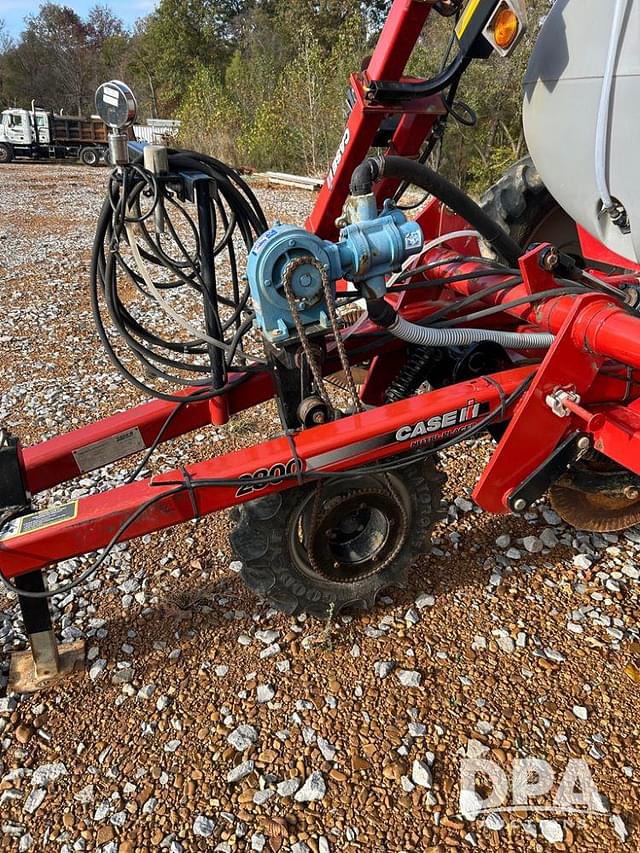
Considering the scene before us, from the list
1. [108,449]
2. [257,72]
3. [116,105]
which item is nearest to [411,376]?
[108,449]

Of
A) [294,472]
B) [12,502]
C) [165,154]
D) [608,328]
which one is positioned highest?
[165,154]

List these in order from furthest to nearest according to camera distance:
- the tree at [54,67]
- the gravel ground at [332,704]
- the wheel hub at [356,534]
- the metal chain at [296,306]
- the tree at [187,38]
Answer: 1. the tree at [54,67]
2. the tree at [187,38]
3. the wheel hub at [356,534]
4. the metal chain at [296,306]
5. the gravel ground at [332,704]

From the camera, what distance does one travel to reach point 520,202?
343 centimetres

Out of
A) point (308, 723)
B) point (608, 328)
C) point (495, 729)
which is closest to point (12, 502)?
point (308, 723)

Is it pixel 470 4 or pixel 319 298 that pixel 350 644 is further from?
pixel 470 4

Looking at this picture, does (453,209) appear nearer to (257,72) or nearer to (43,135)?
(257,72)

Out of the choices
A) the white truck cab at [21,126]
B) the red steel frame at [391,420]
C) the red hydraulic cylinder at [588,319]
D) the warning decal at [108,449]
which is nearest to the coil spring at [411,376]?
the red steel frame at [391,420]

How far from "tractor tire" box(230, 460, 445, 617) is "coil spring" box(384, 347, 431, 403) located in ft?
1.62

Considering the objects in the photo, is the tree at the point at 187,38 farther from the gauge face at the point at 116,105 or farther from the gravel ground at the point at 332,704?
the gravel ground at the point at 332,704

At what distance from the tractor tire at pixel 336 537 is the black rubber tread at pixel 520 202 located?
5.65 ft

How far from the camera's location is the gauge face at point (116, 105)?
2143 mm

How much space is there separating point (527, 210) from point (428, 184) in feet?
4.70

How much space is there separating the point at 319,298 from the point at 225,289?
4.58 m

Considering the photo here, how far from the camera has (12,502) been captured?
7.22 feet
